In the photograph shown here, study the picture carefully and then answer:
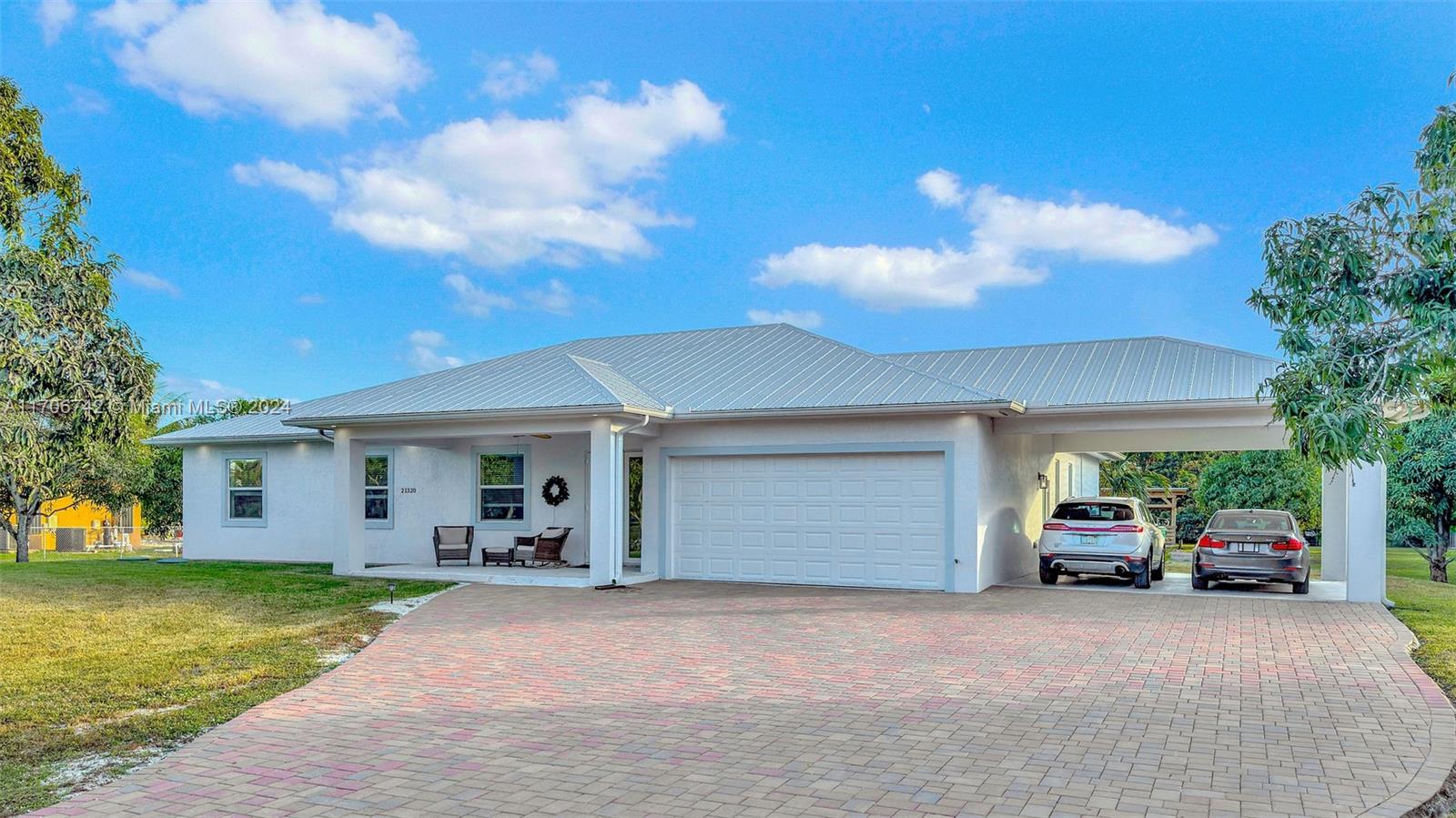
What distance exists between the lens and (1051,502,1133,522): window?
16953 millimetres

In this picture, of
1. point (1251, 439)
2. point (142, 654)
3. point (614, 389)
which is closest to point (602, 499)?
point (614, 389)

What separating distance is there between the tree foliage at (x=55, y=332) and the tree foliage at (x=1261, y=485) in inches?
1251

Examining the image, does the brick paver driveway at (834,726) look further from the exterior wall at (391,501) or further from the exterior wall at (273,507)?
→ the exterior wall at (273,507)

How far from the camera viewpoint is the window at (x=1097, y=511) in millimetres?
16953

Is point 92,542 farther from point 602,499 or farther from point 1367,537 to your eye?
point 1367,537

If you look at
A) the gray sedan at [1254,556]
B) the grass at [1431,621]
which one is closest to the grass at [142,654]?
the grass at [1431,621]

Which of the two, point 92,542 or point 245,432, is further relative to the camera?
point 92,542

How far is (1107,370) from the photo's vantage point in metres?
17.9

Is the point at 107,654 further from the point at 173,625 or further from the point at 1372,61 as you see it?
the point at 1372,61

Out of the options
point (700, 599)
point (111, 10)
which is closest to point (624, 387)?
point (700, 599)

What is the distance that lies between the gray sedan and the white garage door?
429cm

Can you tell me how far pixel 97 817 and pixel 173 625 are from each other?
784 cm

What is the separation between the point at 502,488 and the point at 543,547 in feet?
7.15

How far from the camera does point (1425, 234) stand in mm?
6422
